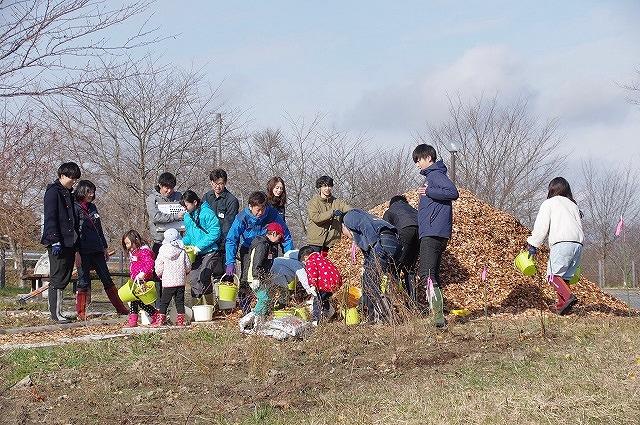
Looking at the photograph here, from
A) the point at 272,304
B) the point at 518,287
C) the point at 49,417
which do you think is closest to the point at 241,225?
the point at 272,304

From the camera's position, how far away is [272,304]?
27.9 feet

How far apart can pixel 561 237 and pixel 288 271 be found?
2.99 metres

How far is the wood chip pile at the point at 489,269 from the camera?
10.6 m

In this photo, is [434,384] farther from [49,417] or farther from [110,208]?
[110,208]

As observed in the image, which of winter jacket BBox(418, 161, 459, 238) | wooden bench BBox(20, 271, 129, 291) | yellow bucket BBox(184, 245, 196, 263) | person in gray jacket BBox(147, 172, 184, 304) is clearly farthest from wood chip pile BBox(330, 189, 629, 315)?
wooden bench BBox(20, 271, 129, 291)

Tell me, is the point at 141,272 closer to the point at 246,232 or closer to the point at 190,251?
the point at 190,251

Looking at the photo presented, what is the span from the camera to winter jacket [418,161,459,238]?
823 centimetres

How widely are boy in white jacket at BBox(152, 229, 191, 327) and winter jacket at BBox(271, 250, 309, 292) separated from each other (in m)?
1.18

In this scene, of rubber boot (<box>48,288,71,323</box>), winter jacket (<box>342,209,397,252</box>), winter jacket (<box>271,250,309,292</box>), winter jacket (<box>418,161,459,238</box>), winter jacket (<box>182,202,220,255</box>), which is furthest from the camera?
winter jacket (<box>182,202,220,255</box>)

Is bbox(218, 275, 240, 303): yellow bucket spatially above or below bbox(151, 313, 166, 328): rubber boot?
above

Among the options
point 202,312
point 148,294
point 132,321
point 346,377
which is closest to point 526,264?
point 346,377

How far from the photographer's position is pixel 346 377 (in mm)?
6246

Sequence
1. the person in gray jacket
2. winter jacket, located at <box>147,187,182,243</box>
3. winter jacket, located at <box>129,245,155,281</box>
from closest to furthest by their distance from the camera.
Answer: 1. winter jacket, located at <box>129,245,155,281</box>
2. the person in gray jacket
3. winter jacket, located at <box>147,187,182,243</box>

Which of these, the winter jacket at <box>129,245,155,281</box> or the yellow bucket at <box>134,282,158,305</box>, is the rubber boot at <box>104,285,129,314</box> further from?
the yellow bucket at <box>134,282,158,305</box>
